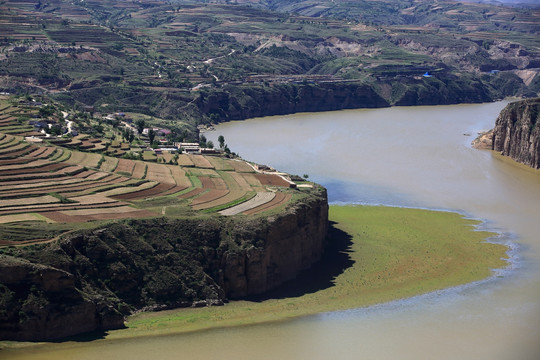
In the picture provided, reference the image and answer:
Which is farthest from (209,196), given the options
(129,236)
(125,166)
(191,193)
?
(129,236)

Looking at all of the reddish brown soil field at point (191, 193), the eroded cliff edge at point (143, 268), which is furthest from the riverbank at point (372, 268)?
the reddish brown soil field at point (191, 193)

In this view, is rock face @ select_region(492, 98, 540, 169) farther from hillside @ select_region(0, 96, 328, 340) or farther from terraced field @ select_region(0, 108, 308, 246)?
hillside @ select_region(0, 96, 328, 340)

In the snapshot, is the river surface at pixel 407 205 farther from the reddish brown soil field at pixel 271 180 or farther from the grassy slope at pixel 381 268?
the reddish brown soil field at pixel 271 180

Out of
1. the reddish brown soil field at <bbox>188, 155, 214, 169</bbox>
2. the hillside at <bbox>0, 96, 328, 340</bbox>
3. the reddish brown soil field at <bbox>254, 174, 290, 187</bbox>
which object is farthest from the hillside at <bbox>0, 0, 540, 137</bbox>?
the hillside at <bbox>0, 96, 328, 340</bbox>

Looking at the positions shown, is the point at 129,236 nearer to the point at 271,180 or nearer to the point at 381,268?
the point at 381,268

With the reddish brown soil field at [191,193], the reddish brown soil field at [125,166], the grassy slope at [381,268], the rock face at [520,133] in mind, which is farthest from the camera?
the rock face at [520,133]

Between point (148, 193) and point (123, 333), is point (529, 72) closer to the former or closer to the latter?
point (148, 193)
